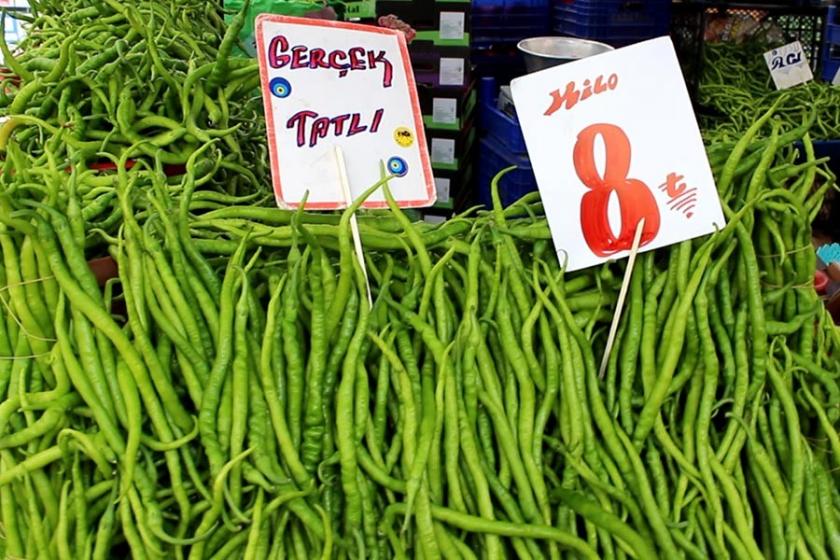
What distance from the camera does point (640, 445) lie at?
1113 millimetres

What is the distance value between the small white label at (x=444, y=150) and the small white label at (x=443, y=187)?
87 millimetres

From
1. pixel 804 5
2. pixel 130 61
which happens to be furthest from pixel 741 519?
pixel 804 5

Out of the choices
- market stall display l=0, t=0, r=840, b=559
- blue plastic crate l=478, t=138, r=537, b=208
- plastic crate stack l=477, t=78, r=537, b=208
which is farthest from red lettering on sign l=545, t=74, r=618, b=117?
plastic crate stack l=477, t=78, r=537, b=208

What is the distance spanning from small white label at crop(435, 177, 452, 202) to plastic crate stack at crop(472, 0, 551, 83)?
0.63m

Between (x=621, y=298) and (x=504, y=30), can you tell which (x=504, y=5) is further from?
(x=621, y=298)

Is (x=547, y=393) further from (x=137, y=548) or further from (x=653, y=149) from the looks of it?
(x=137, y=548)

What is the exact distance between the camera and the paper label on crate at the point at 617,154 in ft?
3.98

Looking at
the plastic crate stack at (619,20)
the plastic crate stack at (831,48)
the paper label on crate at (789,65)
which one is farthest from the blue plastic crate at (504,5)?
the plastic crate stack at (831,48)

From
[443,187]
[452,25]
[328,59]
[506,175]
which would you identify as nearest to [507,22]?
[452,25]

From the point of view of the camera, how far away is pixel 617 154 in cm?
Result: 125

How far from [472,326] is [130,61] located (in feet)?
3.58

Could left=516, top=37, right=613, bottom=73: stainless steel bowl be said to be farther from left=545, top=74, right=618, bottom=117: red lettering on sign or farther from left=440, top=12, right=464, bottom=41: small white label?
left=545, top=74, right=618, bottom=117: red lettering on sign

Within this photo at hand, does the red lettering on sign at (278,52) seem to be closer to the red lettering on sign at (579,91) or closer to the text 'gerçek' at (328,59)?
Result: the text 'gerçek' at (328,59)

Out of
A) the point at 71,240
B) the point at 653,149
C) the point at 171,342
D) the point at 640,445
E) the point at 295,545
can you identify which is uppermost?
the point at 653,149
